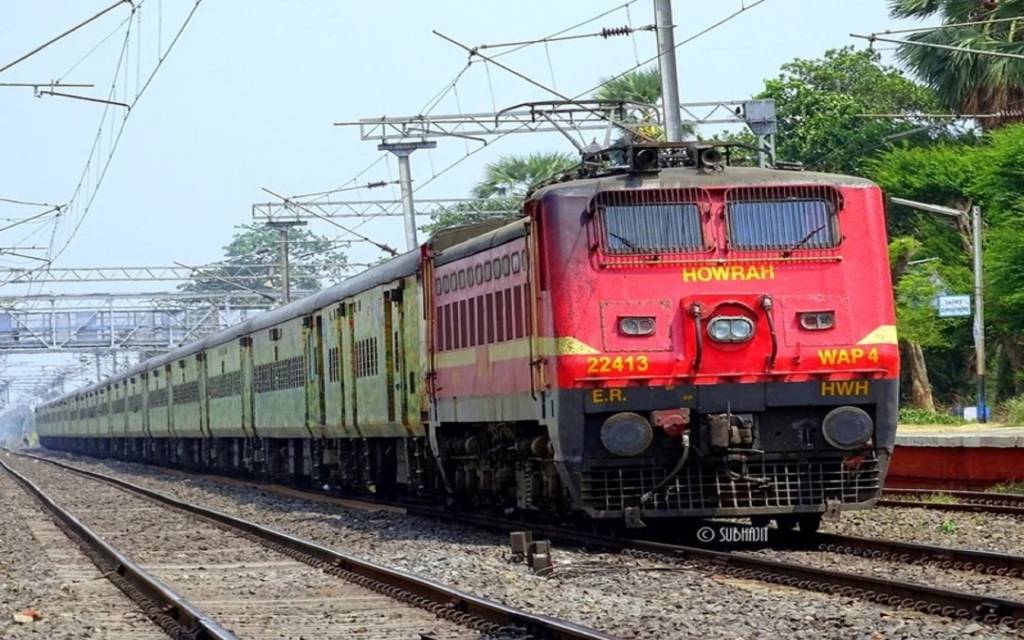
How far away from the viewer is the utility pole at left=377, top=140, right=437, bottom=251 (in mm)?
40312

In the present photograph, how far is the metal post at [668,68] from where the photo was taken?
79.9ft

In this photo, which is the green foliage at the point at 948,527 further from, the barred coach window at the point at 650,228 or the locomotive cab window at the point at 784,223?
the barred coach window at the point at 650,228

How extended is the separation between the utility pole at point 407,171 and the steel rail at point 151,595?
64.0 ft

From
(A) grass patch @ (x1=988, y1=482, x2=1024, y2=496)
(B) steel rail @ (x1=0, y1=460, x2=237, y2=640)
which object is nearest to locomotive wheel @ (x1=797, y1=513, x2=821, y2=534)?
(B) steel rail @ (x1=0, y1=460, x2=237, y2=640)

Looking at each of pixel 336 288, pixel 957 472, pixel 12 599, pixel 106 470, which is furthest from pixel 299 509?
pixel 106 470

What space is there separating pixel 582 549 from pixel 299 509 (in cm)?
1033

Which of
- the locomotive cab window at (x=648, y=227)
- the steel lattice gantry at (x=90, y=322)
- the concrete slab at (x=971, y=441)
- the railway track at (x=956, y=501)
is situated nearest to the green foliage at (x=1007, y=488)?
the concrete slab at (x=971, y=441)

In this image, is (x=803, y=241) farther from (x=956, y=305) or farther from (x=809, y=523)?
(x=956, y=305)

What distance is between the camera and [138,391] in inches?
2260

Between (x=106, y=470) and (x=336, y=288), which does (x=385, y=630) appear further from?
(x=106, y=470)

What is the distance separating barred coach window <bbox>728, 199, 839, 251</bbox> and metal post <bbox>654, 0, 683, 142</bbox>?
8.43 metres

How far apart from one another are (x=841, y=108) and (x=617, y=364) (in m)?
47.0

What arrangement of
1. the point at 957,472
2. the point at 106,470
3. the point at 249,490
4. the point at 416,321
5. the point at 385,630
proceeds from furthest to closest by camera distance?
the point at 106,470
the point at 249,490
the point at 957,472
the point at 416,321
the point at 385,630

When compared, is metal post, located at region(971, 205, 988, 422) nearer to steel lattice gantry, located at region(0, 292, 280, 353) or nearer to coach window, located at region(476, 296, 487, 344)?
coach window, located at region(476, 296, 487, 344)
